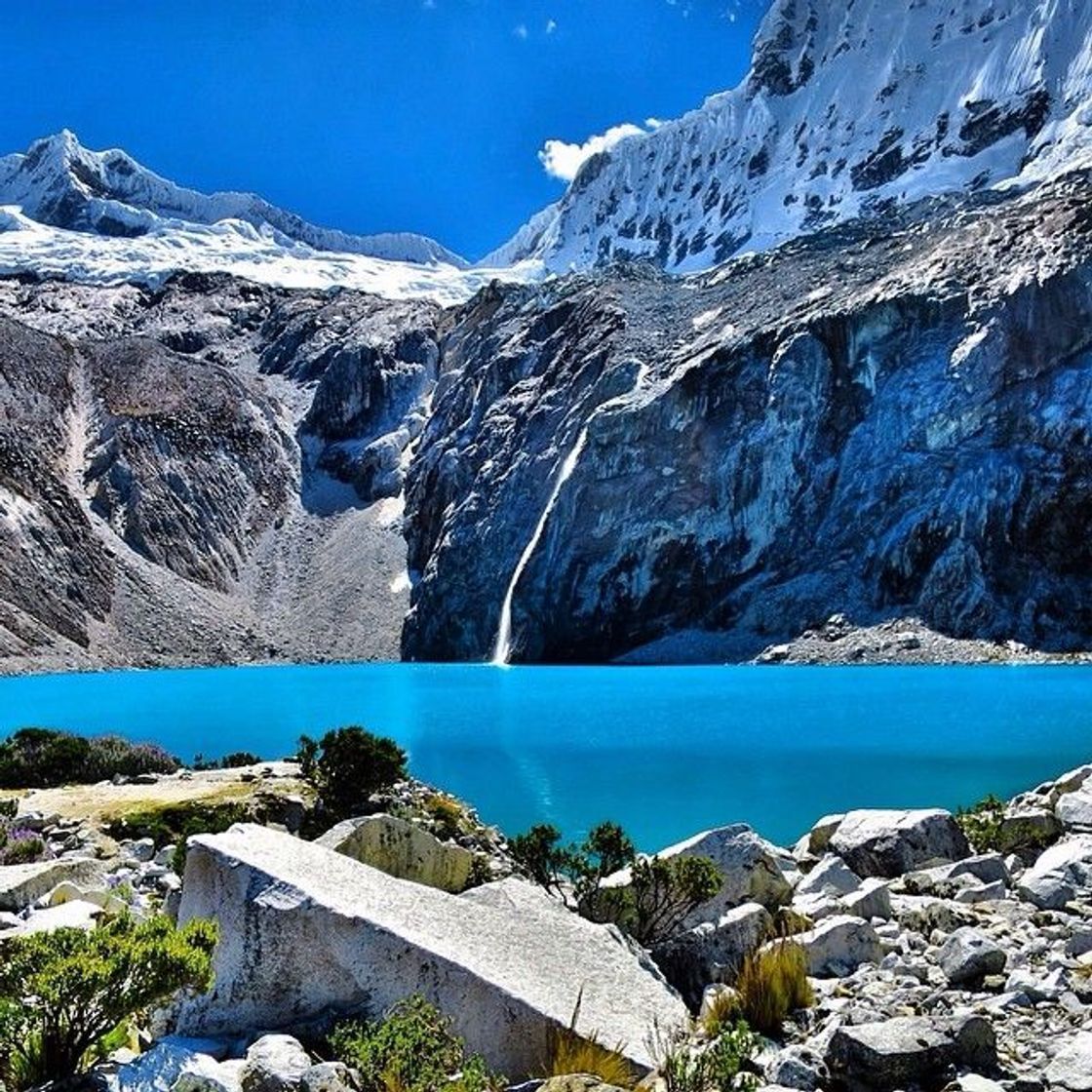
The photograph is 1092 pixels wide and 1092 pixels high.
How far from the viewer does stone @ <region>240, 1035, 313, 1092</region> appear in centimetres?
607

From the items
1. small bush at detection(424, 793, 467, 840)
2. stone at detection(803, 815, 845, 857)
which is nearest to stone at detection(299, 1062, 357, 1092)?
small bush at detection(424, 793, 467, 840)

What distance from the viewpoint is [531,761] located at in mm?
30656

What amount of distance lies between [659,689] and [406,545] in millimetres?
Answer: 67658

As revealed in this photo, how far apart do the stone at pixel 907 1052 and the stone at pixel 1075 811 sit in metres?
10.6

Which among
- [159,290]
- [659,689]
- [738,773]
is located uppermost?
[159,290]

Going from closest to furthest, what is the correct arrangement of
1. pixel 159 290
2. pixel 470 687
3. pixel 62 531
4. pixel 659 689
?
1. pixel 659 689
2. pixel 470 687
3. pixel 62 531
4. pixel 159 290

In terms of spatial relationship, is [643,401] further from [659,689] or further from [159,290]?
[159,290]

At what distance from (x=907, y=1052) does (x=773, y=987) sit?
1.68 meters

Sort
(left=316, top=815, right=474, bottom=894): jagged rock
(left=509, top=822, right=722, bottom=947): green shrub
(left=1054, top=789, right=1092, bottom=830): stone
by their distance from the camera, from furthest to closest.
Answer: (left=1054, top=789, right=1092, bottom=830): stone < (left=316, top=815, right=474, bottom=894): jagged rock < (left=509, top=822, right=722, bottom=947): green shrub

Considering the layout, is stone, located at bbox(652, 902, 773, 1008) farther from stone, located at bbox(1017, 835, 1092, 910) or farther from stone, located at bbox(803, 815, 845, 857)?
stone, located at bbox(803, 815, 845, 857)

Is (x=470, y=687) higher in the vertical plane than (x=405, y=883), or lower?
higher

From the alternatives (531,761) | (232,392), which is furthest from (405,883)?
(232,392)

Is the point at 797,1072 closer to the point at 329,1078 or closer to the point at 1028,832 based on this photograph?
the point at 329,1078

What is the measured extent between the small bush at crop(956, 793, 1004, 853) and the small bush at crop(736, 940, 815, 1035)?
727 centimetres
